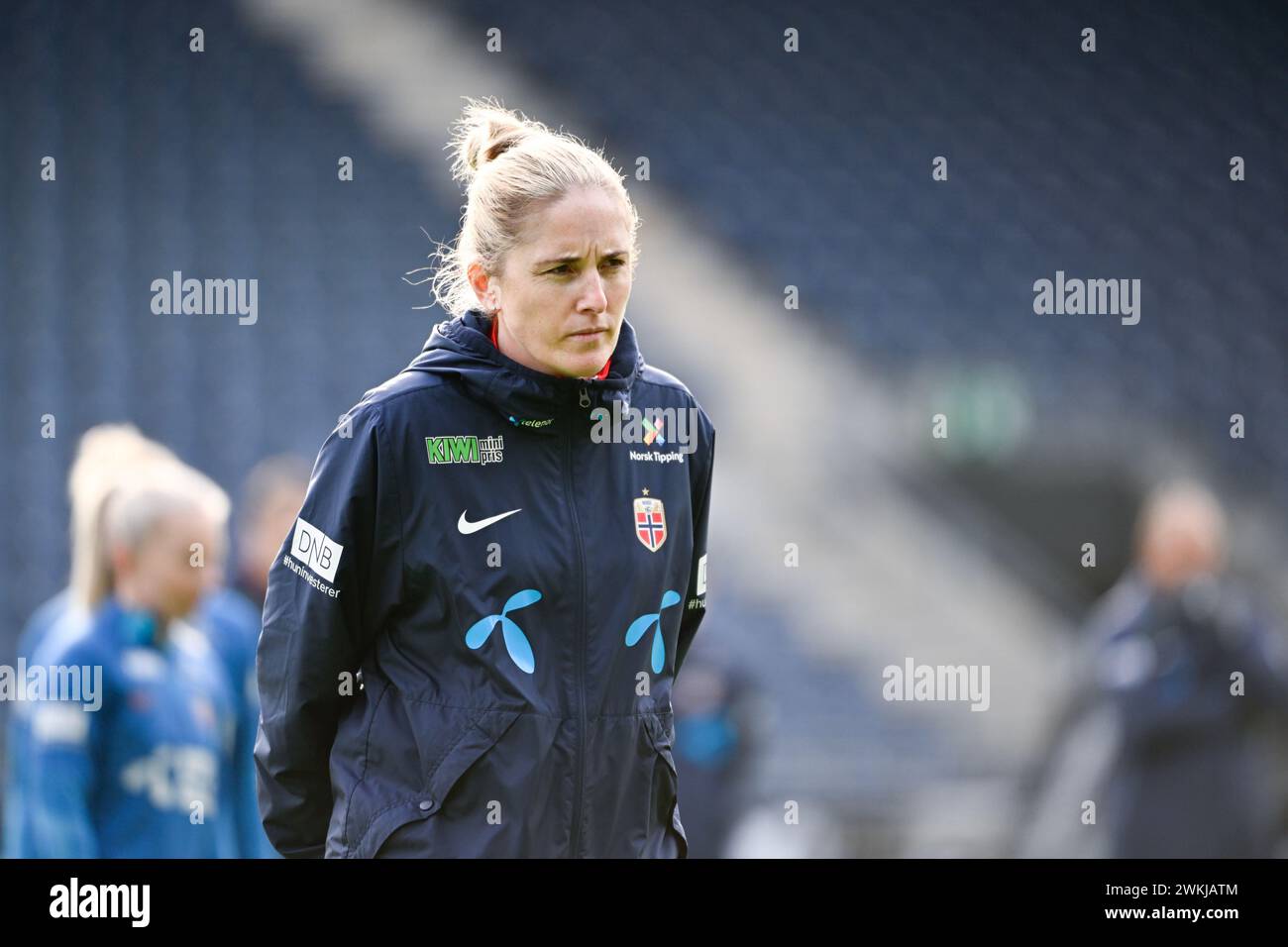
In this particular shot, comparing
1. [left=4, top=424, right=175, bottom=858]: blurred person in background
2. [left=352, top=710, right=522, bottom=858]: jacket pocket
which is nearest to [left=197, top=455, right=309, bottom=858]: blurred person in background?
[left=4, top=424, right=175, bottom=858]: blurred person in background

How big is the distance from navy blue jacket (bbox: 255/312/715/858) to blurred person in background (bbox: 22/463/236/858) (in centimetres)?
139

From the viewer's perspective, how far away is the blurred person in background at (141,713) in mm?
3104

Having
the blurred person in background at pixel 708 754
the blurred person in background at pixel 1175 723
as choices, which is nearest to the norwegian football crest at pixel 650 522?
the blurred person in background at pixel 708 754

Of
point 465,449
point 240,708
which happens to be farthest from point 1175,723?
point 465,449

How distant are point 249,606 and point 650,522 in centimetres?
290

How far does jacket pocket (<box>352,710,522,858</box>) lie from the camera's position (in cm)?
175

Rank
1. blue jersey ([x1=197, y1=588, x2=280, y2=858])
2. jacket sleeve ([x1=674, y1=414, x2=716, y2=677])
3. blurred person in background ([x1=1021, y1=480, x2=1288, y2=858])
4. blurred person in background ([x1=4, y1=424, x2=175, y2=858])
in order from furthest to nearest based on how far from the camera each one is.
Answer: blurred person in background ([x1=1021, y1=480, x2=1288, y2=858]) → blue jersey ([x1=197, y1=588, x2=280, y2=858]) → blurred person in background ([x1=4, y1=424, x2=175, y2=858]) → jacket sleeve ([x1=674, y1=414, x2=716, y2=677])

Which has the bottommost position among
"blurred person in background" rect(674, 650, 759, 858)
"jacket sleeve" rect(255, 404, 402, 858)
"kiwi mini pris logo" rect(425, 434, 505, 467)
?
"blurred person in background" rect(674, 650, 759, 858)

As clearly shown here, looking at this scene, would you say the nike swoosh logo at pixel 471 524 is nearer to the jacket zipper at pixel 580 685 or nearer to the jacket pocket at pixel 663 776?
the jacket zipper at pixel 580 685

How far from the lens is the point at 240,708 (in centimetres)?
368

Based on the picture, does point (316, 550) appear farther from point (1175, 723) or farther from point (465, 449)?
point (1175, 723)

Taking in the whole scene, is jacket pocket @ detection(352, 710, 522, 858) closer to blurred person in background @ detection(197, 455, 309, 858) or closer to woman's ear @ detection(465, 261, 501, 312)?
woman's ear @ detection(465, 261, 501, 312)

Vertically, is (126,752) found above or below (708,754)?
above
